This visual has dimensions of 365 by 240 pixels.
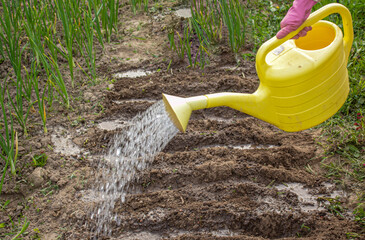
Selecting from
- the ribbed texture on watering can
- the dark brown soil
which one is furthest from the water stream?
the ribbed texture on watering can

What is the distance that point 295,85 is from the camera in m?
1.85

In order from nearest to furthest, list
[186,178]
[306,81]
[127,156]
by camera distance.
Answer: [306,81] → [186,178] → [127,156]

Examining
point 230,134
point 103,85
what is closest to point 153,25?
point 103,85

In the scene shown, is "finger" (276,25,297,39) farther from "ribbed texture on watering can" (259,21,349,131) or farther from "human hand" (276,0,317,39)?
"ribbed texture on watering can" (259,21,349,131)

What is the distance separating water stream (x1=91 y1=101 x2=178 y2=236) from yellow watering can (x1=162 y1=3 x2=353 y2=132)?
56 cm

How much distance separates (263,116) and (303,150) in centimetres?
47

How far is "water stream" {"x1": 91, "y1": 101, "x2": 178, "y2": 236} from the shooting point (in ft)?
6.77

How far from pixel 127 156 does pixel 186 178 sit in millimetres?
386

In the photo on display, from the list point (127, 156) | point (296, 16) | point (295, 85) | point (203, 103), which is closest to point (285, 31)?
point (296, 16)

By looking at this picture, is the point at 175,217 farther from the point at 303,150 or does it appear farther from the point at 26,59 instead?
the point at 26,59

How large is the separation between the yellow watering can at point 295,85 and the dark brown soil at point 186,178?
359mm

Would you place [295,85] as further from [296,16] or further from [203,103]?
[203,103]

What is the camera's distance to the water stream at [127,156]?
2.06 meters

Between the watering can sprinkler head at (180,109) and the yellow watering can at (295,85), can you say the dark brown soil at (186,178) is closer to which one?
the yellow watering can at (295,85)
